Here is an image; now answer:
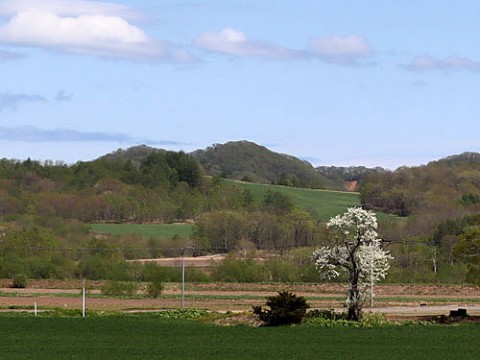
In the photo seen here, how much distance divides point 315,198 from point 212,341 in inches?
4928

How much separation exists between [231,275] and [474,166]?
98.7 meters

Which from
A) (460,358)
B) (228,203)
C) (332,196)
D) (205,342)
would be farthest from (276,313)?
(332,196)

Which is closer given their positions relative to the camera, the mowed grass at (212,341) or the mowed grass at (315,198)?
the mowed grass at (212,341)

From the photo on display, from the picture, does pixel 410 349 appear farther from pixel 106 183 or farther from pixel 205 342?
pixel 106 183

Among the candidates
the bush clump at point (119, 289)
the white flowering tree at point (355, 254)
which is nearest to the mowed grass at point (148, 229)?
the bush clump at point (119, 289)

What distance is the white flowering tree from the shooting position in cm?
4566

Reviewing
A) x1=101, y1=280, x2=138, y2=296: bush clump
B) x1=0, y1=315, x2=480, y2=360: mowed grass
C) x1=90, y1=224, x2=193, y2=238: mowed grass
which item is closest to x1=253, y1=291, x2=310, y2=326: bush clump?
x1=0, y1=315, x2=480, y2=360: mowed grass

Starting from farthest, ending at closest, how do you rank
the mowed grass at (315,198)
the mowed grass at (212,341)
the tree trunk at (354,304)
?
the mowed grass at (315,198) < the tree trunk at (354,304) < the mowed grass at (212,341)

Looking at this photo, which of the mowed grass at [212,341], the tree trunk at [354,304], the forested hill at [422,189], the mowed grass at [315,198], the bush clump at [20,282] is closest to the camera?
the mowed grass at [212,341]

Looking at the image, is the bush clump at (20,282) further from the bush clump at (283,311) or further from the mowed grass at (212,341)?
the bush clump at (283,311)

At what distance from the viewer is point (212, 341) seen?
36.6 metres

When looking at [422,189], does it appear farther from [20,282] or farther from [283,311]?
[283,311]

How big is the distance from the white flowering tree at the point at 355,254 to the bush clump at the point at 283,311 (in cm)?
237

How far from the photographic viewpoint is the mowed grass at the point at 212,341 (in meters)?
32.5
